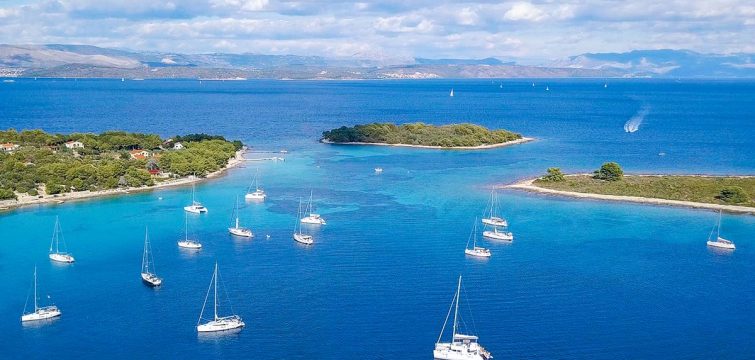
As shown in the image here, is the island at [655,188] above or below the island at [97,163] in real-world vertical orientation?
above

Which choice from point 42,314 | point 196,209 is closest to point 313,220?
point 196,209

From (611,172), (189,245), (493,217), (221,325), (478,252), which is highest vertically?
(611,172)

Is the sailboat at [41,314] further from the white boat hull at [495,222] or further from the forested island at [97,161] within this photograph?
the white boat hull at [495,222]

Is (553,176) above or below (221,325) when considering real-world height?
above

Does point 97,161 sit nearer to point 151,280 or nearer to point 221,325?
point 151,280

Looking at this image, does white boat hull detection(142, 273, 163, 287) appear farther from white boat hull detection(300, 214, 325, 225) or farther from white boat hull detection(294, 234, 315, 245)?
white boat hull detection(300, 214, 325, 225)

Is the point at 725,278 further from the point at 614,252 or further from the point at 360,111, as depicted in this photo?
the point at 360,111

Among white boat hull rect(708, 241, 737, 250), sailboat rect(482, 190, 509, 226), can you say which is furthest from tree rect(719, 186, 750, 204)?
sailboat rect(482, 190, 509, 226)

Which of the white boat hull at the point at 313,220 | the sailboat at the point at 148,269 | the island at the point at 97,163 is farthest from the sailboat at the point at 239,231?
the island at the point at 97,163
